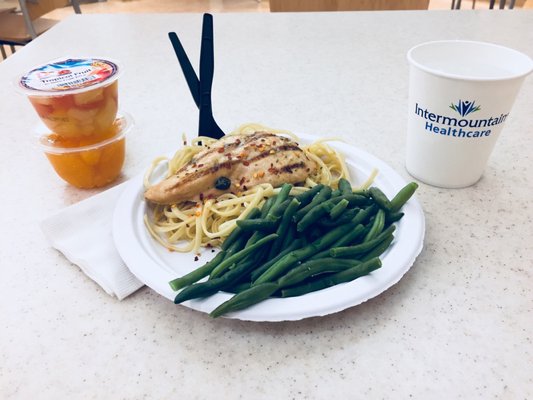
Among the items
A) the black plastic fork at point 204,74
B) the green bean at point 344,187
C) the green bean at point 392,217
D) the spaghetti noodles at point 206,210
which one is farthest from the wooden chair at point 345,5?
the green bean at point 392,217

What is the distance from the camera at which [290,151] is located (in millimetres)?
1037

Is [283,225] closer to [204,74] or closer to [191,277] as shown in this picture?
[191,277]

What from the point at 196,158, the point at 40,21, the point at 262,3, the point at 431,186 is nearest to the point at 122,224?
the point at 196,158

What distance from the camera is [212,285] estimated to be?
72cm

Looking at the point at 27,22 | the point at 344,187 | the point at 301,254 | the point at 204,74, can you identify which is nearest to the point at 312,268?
the point at 301,254

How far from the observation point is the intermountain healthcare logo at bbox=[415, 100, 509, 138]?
920mm

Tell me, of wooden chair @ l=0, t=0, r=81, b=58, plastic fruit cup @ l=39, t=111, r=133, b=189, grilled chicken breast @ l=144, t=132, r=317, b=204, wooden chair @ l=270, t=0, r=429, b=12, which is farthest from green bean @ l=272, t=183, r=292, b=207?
wooden chair @ l=0, t=0, r=81, b=58

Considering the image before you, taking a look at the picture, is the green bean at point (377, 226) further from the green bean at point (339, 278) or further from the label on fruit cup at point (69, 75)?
the label on fruit cup at point (69, 75)

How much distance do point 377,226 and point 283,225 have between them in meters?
0.18

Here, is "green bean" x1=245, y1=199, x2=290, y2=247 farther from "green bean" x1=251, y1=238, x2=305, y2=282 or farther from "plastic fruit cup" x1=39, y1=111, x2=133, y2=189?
"plastic fruit cup" x1=39, y1=111, x2=133, y2=189

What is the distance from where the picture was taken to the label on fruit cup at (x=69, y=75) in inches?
39.0

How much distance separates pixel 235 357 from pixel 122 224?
371mm

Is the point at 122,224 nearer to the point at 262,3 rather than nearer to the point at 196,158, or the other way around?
the point at 196,158

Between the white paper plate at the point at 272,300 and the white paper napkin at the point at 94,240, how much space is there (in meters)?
0.04
